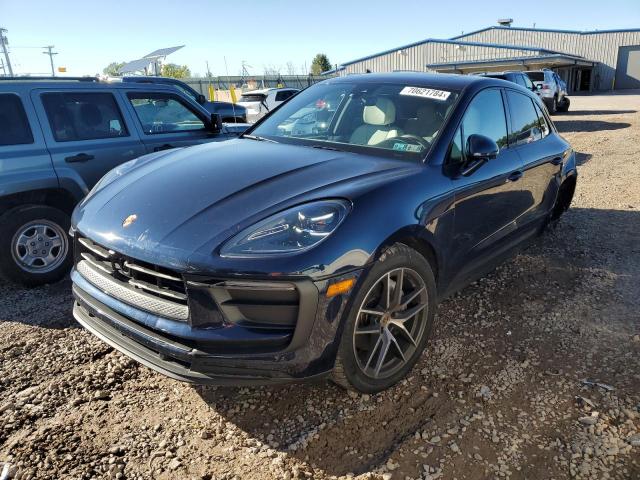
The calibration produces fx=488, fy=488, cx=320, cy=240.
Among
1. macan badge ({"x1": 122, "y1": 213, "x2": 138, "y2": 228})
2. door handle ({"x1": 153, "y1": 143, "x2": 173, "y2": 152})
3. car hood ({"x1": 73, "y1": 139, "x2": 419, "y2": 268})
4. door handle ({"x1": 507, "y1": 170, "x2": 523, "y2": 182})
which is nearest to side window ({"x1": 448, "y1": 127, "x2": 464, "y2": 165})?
car hood ({"x1": 73, "y1": 139, "x2": 419, "y2": 268})

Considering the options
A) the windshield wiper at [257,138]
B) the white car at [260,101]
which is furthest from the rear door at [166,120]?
the white car at [260,101]

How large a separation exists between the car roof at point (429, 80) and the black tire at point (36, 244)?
2755 mm

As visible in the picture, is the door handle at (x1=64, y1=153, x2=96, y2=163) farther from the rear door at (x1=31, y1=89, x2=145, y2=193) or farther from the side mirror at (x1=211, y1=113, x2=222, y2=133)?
the side mirror at (x1=211, y1=113, x2=222, y2=133)

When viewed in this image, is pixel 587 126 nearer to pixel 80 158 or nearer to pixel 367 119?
pixel 367 119

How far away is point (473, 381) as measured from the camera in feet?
9.25

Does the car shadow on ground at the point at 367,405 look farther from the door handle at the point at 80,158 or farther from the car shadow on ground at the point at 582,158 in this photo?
the car shadow on ground at the point at 582,158

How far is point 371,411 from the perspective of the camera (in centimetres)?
256

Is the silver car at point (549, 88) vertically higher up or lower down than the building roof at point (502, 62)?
lower down

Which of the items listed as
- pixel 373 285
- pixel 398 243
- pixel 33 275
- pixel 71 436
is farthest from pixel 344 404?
pixel 33 275

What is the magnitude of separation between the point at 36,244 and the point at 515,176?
155 inches

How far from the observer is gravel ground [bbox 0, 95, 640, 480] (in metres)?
2.20

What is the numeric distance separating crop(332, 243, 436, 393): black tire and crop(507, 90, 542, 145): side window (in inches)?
68.0

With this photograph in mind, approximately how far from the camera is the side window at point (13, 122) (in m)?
3.98

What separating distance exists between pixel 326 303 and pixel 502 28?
172ft
